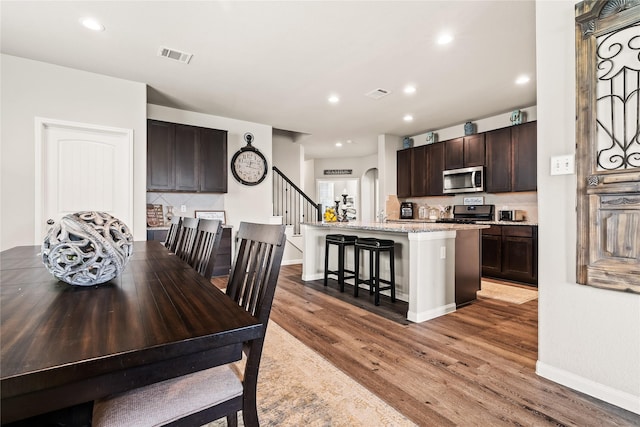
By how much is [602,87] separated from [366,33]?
186 cm

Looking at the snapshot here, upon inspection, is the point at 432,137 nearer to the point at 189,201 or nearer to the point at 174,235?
the point at 189,201

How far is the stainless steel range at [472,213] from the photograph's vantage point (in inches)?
208

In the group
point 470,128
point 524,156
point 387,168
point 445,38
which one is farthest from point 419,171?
point 445,38

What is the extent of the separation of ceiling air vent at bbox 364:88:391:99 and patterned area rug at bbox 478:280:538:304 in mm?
2889

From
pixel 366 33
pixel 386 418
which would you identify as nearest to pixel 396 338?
pixel 386 418

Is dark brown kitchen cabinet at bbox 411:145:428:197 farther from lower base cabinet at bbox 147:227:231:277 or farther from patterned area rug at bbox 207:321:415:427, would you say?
patterned area rug at bbox 207:321:415:427

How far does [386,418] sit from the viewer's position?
1547 mm

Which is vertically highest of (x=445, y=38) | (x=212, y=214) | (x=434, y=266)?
(x=445, y=38)

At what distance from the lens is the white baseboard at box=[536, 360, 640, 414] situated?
1.60m

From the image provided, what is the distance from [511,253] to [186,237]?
4.49 metres

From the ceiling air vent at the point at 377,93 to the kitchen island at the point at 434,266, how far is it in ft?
6.24

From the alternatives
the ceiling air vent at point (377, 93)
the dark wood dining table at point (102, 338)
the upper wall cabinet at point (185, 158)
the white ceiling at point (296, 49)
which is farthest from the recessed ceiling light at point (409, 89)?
the dark wood dining table at point (102, 338)

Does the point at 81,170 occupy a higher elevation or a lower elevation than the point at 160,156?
lower

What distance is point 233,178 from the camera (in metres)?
5.41
